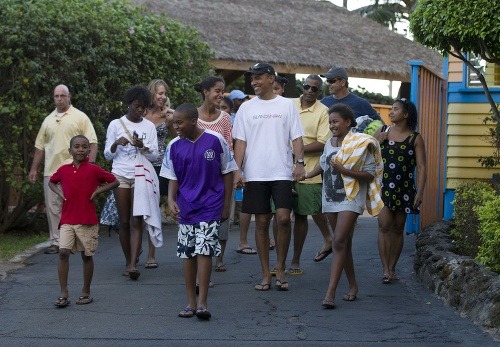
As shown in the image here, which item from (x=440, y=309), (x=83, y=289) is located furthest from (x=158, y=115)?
(x=440, y=309)

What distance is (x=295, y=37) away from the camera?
2442 cm

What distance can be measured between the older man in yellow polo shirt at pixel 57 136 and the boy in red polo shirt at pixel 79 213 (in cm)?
299

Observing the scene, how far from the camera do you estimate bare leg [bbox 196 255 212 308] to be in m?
7.81

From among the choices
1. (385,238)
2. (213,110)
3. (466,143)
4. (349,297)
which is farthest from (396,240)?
(466,143)

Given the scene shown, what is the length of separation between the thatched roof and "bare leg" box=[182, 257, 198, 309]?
13.2 metres

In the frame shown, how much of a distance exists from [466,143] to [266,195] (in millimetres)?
5339

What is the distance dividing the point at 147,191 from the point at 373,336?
130 inches

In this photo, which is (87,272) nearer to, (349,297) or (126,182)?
(126,182)

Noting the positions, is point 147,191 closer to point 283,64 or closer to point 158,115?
point 158,115

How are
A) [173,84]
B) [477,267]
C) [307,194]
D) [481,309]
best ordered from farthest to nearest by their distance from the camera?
[173,84], [307,194], [477,267], [481,309]

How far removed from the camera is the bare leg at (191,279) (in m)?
7.93

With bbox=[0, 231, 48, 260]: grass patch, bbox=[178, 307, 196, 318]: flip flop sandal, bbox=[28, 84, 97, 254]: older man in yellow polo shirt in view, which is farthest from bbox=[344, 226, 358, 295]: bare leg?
bbox=[0, 231, 48, 260]: grass patch

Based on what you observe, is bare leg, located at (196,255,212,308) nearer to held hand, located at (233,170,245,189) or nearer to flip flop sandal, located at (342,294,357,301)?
held hand, located at (233,170,245,189)

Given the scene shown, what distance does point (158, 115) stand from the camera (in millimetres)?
10594
